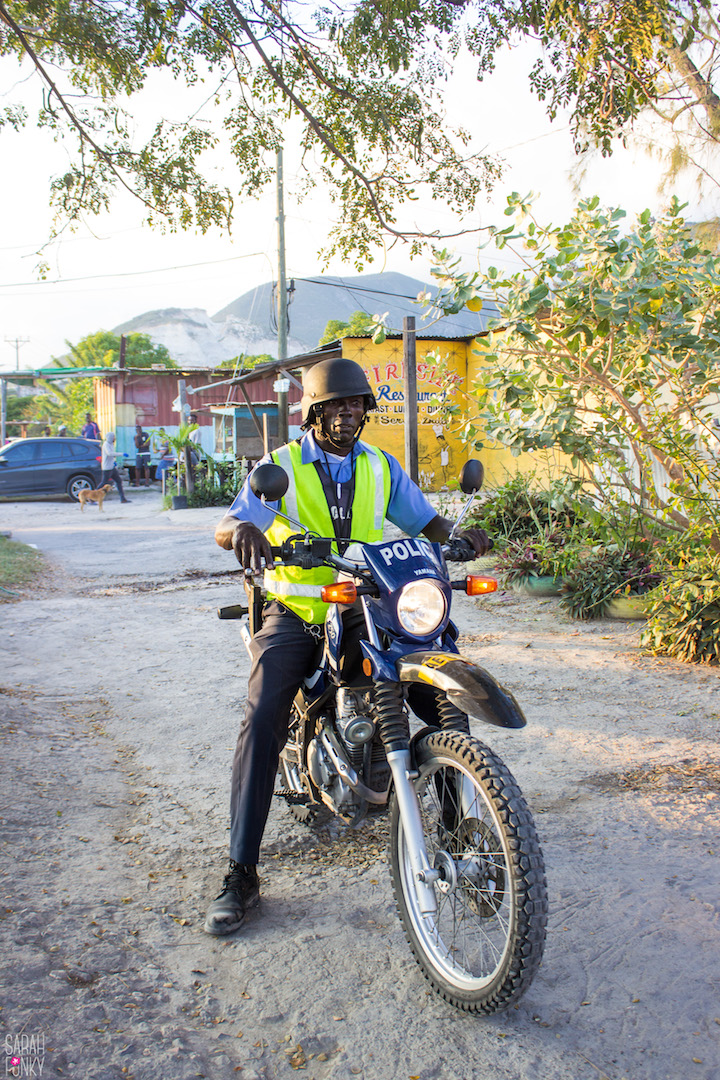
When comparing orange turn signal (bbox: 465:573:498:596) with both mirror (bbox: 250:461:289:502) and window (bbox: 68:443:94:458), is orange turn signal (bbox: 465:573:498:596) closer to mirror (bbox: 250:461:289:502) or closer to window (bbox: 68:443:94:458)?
mirror (bbox: 250:461:289:502)

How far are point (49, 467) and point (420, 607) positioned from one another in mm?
20989

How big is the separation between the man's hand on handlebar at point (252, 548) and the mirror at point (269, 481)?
0.16 metres

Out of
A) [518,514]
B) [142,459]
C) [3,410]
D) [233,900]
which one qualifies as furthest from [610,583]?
[3,410]

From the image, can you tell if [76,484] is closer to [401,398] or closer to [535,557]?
[401,398]

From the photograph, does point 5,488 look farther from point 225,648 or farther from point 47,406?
point 47,406

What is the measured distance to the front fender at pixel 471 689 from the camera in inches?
85.6

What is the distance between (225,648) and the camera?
6.35 metres

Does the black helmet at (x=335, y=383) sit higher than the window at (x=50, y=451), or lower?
lower

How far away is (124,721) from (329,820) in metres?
1.88

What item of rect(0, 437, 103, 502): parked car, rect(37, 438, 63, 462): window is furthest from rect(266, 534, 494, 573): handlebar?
rect(37, 438, 63, 462): window

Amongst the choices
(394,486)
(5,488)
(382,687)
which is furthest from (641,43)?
(5,488)

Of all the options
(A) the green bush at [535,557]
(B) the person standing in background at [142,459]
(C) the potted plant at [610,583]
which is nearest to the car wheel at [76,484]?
(B) the person standing in background at [142,459]

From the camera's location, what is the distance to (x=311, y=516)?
2.97m

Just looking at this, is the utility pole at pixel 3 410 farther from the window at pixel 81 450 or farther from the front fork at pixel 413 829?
the front fork at pixel 413 829
